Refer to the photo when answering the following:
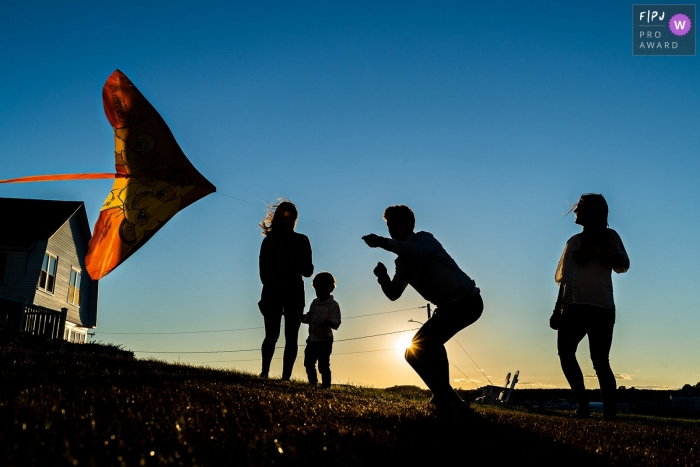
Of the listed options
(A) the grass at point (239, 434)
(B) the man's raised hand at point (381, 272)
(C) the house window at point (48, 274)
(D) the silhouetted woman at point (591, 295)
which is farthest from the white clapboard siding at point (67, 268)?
(A) the grass at point (239, 434)

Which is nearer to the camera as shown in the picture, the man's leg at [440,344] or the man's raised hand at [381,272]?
the man's leg at [440,344]

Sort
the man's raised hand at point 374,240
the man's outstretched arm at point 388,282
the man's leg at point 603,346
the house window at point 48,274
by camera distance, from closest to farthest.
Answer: the man's raised hand at point 374,240
the man's outstretched arm at point 388,282
the man's leg at point 603,346
the house window at point 48,274

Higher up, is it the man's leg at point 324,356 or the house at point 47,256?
the house at point 47,256

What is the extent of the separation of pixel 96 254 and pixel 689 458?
759 centimetres

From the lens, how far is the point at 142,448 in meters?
2.62

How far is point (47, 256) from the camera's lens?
29.2 metres

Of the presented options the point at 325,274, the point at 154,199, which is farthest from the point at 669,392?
the point at 154,199

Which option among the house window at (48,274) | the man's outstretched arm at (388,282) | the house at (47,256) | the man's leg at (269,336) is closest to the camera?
the man's outstretched arm at (388,282)

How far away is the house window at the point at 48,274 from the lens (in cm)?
2888

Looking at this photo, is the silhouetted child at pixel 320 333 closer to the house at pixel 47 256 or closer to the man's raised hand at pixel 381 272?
the man's raised hand at pixel 381 272

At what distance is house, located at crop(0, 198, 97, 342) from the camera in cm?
2795

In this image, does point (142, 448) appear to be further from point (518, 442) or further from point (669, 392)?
point (669, 392)

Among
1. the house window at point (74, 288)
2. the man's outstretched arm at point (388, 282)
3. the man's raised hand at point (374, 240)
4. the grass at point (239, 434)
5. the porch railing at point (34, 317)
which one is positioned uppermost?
the house window at point (74, 288)

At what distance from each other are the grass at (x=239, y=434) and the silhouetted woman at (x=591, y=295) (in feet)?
7.80
